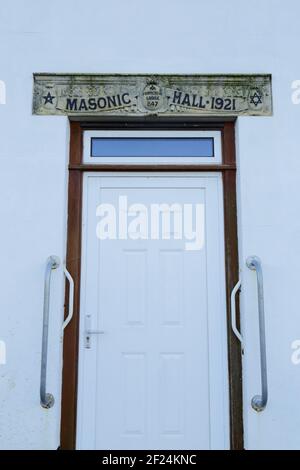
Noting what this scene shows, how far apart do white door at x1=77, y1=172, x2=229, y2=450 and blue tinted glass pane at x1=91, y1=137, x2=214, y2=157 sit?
0.16 m

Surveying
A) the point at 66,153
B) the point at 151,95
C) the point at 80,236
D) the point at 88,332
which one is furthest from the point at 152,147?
the point at 88,332

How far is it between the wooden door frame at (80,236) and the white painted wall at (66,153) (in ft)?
0.24

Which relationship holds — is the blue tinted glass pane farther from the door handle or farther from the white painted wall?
the door handle

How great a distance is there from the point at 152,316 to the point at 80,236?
75 centimetres

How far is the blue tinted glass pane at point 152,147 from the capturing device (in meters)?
3.07

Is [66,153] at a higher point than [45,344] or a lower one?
higher

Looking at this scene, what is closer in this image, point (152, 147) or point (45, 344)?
point (45, 344)

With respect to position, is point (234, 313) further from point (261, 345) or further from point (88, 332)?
point (88, 332)

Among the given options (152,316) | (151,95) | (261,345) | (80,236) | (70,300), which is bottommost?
(261,345)

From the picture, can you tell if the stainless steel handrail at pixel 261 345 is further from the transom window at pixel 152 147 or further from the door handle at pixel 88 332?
the door handle at pixel 88 332

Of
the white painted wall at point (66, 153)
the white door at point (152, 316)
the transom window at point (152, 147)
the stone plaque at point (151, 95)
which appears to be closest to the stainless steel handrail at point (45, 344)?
the white painted wall at point (66, 153)

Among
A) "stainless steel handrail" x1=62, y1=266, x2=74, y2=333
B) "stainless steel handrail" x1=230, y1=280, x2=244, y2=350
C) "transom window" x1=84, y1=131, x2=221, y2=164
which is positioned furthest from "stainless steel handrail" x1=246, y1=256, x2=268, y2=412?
"stainless steel handrail" x1=62, y1=266, x2=74, y2=333

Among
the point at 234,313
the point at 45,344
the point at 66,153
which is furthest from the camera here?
the point at 66,153

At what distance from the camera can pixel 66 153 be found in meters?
2.99
